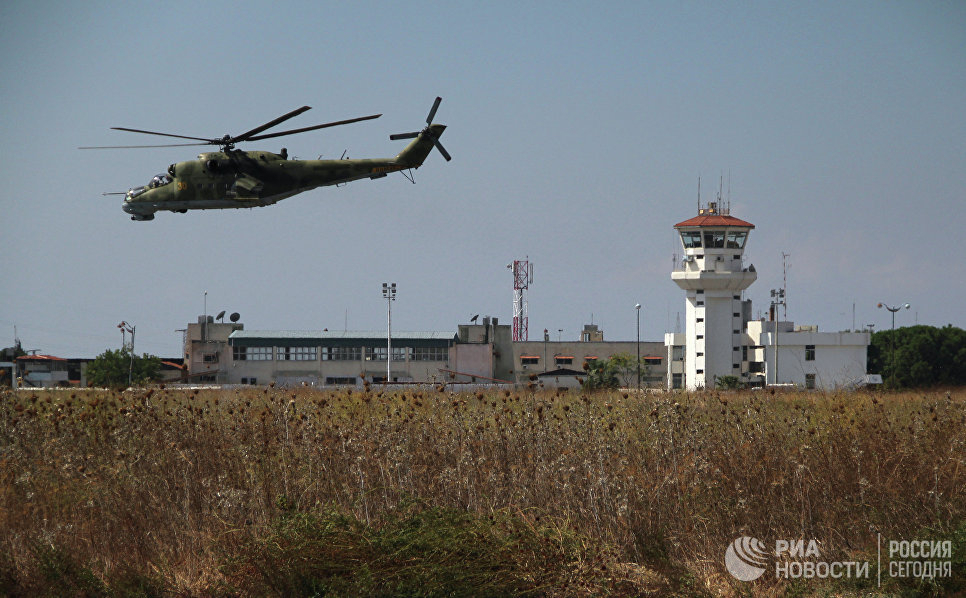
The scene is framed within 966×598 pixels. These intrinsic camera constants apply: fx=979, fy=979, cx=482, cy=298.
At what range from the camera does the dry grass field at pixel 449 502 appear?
31.9 ft

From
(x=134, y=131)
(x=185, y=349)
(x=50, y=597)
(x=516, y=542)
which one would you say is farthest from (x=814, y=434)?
(x=185, y=349)

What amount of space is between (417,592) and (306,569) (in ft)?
4.01

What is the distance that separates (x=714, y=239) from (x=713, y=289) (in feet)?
16.4

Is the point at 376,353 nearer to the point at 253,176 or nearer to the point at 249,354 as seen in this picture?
the point at 249,354

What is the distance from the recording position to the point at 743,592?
382 inches

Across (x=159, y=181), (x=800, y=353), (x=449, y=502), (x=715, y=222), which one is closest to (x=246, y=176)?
(x=159, y=181)

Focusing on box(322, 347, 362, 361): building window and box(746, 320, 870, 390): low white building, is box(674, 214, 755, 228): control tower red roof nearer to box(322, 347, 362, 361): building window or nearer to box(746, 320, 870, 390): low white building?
box(746, 320, 870, 390): low white building

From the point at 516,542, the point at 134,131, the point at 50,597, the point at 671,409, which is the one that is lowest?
the point at 50,597

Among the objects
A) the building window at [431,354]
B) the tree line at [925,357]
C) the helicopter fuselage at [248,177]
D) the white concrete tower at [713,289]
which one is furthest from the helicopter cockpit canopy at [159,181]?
the tree line at [925,357]

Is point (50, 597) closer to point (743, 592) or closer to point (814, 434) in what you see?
point (743, 592)

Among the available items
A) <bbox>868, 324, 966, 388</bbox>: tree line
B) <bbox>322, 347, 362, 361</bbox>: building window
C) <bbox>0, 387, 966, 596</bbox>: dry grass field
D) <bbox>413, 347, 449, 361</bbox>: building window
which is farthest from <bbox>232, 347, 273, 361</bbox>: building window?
<bbox>0, 387, 966, 596</bbox>: dry grass field

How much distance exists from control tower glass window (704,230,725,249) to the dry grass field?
74.1m

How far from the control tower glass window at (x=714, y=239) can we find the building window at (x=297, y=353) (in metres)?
46.3

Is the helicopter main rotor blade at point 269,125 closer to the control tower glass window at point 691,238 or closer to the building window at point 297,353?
the control tower glass window at point 691,238
